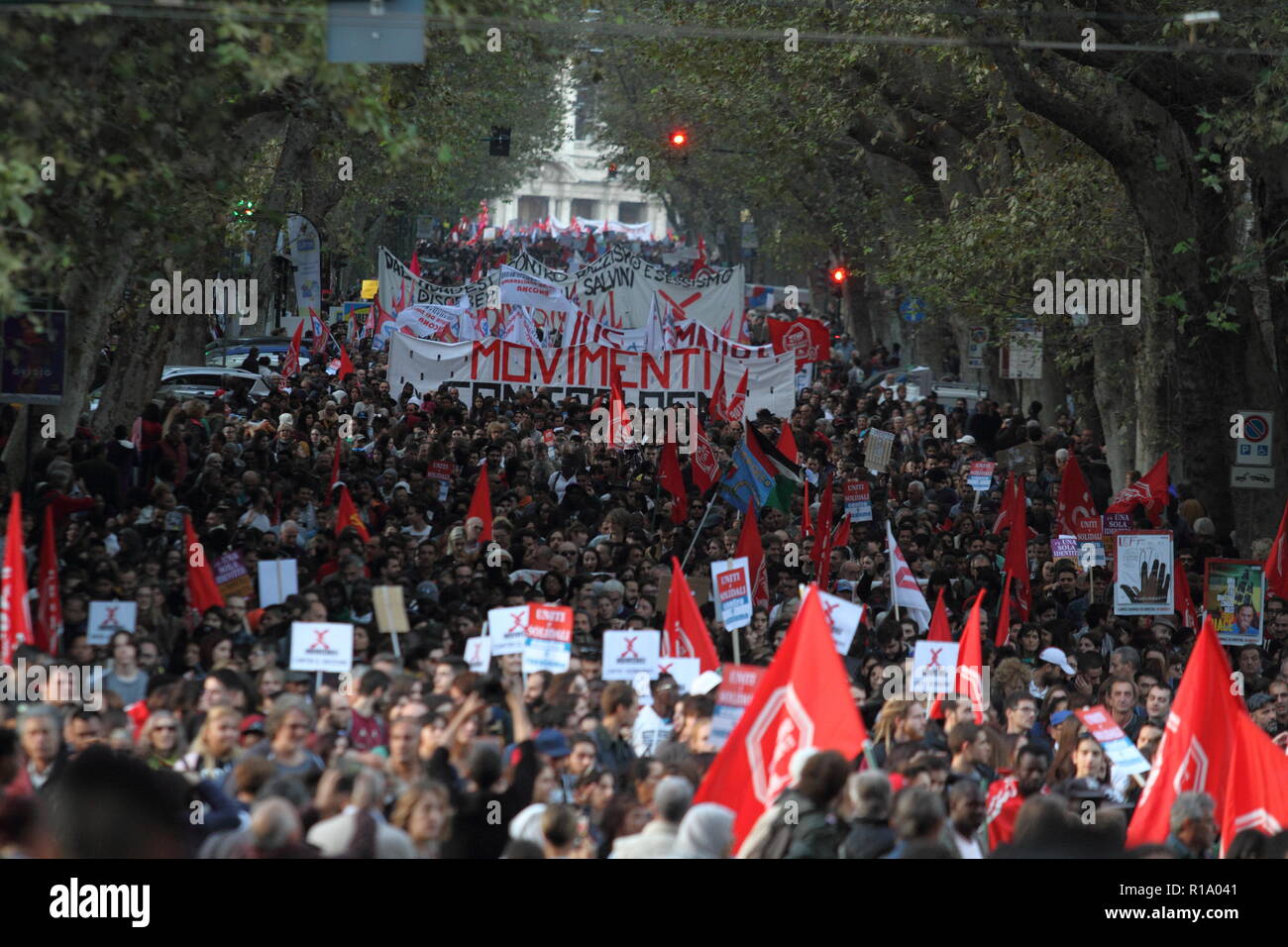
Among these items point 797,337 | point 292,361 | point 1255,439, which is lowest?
point 1255,439

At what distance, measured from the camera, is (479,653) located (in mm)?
11078

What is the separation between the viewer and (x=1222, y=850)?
9.17 m

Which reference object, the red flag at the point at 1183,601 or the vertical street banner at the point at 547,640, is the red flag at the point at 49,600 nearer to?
the vertical street banner at the point at 547,640

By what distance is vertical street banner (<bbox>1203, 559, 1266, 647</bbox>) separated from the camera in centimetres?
1460

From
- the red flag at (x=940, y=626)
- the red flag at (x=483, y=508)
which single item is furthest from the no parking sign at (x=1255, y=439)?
the red flag at (x=483, y=508)

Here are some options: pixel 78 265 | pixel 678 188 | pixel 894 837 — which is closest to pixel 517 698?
pixel 894 837

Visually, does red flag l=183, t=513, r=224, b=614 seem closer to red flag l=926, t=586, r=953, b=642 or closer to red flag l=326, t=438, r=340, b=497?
red flag l=926, t=586, r=953, b=642

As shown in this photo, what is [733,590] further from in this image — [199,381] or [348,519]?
[199,381]

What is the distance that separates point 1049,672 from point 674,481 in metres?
7.08

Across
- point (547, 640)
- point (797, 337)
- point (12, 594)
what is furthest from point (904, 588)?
point (797, 337)

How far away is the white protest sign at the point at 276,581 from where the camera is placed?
41.0ft

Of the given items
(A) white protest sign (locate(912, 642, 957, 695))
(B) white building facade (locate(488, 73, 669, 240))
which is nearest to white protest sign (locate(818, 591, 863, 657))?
(A) white protest sign (locate(912, 642, 957, 695))
